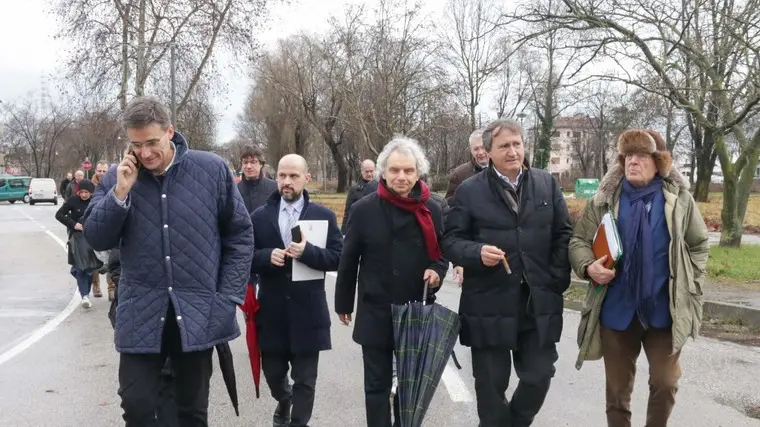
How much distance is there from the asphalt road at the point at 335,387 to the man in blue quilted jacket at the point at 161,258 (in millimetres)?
1685

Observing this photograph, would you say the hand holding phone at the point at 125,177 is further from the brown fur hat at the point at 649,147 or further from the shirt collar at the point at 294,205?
the brown fur hat at the point at 649,147

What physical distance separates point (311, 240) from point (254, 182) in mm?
2921

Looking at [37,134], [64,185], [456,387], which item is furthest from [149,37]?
[37,134]

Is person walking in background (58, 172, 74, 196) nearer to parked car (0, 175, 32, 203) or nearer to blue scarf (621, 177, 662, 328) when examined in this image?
blue scarf (621, 177, 662, 328)

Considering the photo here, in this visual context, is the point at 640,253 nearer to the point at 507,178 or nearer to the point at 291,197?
the point at 507,178

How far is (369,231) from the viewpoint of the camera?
13.4ft

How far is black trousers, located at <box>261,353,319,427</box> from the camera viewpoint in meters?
4.35

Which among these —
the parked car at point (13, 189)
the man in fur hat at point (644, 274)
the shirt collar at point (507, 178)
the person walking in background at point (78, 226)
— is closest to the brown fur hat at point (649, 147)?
the man in fur hat at point (644, 274)

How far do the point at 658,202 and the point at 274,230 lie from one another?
2.32m

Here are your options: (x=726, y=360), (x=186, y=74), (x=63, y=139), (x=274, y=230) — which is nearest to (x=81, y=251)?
(x=274, y=230)

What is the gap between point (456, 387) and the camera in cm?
573

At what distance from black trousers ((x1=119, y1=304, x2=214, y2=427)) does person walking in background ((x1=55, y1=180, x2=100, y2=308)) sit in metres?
6.88

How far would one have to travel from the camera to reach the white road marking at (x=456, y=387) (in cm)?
544

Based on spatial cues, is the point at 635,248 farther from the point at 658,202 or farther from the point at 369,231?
the point at 369,231
